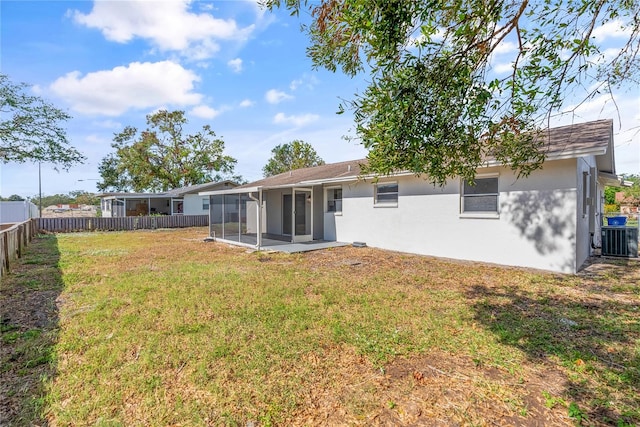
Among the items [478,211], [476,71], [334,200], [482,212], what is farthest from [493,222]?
[334,200]

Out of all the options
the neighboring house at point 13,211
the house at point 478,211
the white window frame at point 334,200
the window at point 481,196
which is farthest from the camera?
the neighboring house at point 13,211

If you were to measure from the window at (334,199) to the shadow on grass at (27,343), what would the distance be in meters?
9.16

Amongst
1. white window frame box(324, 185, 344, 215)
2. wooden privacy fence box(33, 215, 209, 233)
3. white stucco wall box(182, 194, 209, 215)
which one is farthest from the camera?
white stucco wall box(182, 194, 209, 215)

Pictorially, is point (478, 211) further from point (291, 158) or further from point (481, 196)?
point (291, 158)

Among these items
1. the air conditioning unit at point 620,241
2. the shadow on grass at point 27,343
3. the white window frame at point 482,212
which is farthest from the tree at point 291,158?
the shadow on grass at point 27,343

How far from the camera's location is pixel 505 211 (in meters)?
8.05

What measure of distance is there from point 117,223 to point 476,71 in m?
22.7

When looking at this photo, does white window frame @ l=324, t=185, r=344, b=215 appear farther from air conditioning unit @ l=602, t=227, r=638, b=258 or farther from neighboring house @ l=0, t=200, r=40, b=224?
neighboring house @ l=0, t=200, r=40, b=224

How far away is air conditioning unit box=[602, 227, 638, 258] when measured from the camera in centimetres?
884

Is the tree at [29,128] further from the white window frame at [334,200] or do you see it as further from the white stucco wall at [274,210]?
the white window frame at [334,200]

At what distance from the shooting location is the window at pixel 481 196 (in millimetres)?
8352

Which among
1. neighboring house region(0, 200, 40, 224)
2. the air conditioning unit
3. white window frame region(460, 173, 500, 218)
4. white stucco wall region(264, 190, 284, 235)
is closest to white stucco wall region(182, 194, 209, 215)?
neighboring house region(0, 200, 40, 224)

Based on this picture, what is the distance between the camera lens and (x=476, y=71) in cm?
404

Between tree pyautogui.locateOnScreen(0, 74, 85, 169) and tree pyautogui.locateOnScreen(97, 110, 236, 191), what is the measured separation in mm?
14841
